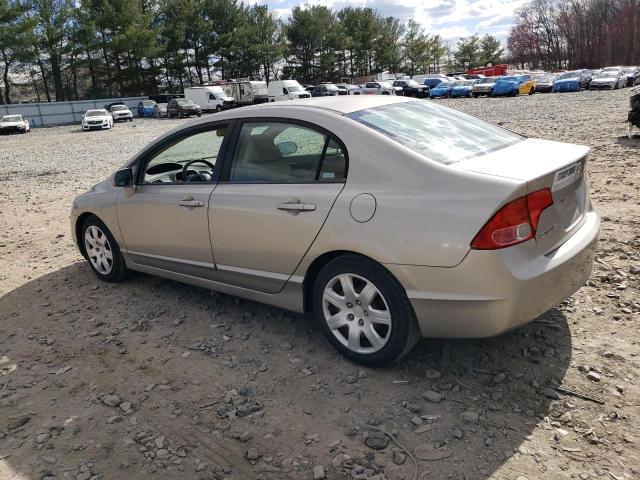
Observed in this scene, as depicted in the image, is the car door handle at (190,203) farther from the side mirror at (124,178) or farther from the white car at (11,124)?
the white car at (11,124)

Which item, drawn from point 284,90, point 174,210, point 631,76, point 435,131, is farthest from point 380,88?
point 435,131

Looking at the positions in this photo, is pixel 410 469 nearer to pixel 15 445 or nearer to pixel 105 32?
pixel 15 445

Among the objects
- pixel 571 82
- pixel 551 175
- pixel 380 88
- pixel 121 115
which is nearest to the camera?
pixel 551 175

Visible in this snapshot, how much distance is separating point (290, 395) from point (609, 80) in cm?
4183

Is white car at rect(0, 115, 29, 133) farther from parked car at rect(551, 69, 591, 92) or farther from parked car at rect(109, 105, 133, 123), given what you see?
parked car at rect(551, 69, 591, 92)

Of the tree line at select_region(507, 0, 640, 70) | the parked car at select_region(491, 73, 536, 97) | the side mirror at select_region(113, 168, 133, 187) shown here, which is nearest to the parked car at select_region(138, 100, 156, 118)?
the parked car at select_region(491, 73, 536, 97)

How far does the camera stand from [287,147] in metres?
3.75

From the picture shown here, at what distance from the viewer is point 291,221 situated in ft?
10.9

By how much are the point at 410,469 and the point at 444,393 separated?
0.64 m

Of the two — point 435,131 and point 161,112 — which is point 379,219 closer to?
point 435,131

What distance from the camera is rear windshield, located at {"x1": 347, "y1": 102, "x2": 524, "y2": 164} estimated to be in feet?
10.3

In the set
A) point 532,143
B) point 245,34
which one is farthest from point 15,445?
point 245,34

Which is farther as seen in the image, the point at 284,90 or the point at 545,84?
the point at 284,90

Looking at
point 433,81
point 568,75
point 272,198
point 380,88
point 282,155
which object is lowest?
point 272,198
